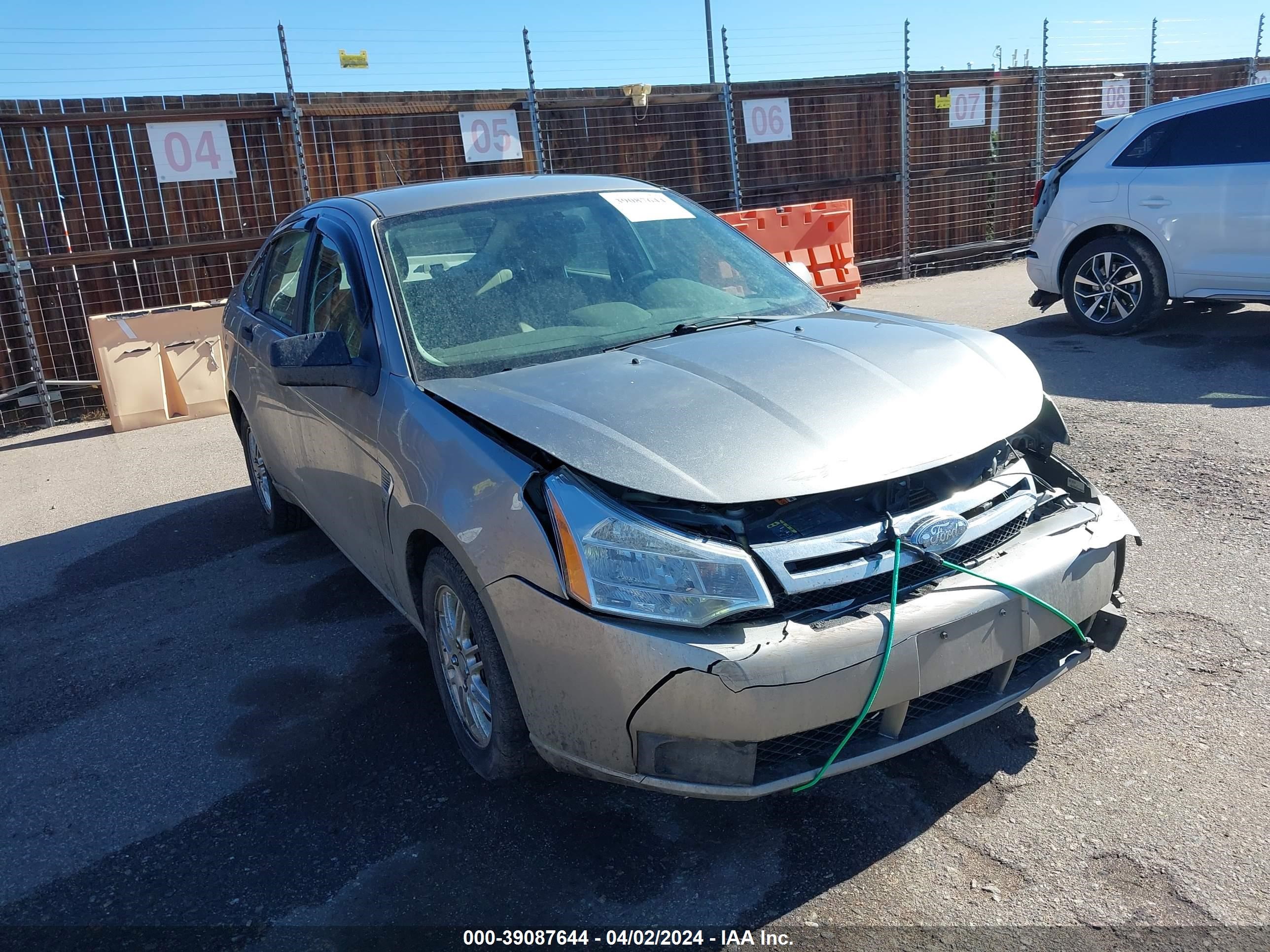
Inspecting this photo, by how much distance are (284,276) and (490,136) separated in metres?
6.87

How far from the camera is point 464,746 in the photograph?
319cm

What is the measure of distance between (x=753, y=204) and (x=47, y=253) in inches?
314

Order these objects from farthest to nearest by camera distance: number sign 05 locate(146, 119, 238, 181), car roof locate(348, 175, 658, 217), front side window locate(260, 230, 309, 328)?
number sign 05 locate(146, 119, 238, 181), front side window locate(260, 230, 309, 328), car roof locate(348, 175, 658, 217)

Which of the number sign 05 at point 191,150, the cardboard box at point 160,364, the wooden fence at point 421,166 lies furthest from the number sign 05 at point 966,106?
the cardboard box at point 160,364

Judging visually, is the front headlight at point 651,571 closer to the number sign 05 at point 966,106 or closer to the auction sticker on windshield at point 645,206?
the auction sticker on windshield at point 645,206

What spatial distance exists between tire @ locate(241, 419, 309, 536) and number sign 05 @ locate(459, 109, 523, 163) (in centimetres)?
613

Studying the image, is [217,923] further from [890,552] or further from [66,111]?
[66,111]

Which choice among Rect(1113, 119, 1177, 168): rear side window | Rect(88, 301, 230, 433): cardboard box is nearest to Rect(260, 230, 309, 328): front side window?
Rect(88, 301, 230, 433): cardboard box

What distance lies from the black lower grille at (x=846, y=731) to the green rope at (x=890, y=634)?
2 centimetres

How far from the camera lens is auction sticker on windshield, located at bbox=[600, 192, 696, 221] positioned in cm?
422

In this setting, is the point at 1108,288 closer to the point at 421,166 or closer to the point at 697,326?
the point at 697,326

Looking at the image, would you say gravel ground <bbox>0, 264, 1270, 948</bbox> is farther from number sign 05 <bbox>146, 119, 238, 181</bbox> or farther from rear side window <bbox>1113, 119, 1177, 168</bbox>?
number sign 05 <bbox>146, 119, 238, 181</bbox>

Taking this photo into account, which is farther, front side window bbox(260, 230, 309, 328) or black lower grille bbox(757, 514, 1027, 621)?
front side window bbox(260, 230, 309, 328)

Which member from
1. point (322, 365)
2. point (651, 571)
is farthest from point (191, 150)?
point (651, 571)
